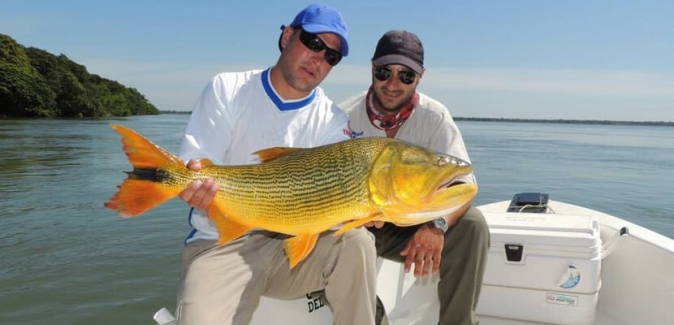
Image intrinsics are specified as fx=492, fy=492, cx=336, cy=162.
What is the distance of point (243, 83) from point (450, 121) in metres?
1.63

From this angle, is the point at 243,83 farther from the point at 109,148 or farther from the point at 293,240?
the point at 109,148

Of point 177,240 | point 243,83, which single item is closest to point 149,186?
point 243,83

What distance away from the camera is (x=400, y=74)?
3.74 m

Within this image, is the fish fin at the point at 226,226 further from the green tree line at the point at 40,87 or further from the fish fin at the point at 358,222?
the green tree line at the point at 40,87

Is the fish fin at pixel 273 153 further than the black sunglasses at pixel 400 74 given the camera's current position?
No

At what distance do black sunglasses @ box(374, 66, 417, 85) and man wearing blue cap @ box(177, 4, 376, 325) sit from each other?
0.59 m

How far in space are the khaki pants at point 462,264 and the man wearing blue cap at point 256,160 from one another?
797 mm

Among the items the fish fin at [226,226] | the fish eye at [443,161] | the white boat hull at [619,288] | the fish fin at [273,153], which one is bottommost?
the white boat hull at [619,288]

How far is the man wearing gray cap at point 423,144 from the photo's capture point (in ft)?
11.0

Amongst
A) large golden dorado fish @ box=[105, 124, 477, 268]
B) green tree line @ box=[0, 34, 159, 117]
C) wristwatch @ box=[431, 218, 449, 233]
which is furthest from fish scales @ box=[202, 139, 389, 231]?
green tree line @ box=[0, 34, 159, 117]

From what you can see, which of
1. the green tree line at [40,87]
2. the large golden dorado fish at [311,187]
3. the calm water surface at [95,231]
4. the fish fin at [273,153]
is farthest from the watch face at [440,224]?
the green tree line at [40,87]

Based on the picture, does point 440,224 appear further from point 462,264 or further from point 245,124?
point 245,124

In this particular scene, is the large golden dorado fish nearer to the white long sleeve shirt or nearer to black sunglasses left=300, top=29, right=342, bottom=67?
the white long sleeve shirt

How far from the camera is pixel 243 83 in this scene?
10.3 ft
